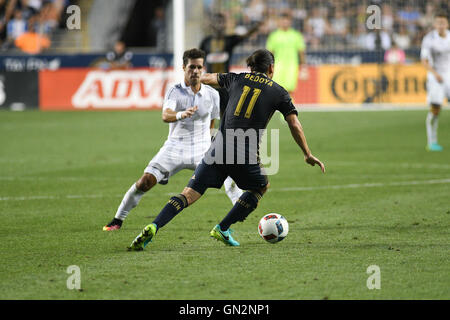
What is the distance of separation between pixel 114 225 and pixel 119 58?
59.9 ft

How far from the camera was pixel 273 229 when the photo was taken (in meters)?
7.36

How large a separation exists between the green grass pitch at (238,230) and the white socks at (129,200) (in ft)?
0.59

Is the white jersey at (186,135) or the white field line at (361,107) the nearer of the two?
the white jersey at (186,135)

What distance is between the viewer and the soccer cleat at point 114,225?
8.25m

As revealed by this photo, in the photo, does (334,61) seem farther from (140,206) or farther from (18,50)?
(140,206)

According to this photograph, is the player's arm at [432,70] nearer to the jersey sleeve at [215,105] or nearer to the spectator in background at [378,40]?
the jersey sleeve at [215,105]

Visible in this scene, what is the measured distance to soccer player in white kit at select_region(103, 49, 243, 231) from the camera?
26.6 feet

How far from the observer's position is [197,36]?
2700 centimetres

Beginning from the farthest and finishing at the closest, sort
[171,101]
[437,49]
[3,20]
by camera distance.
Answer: [3,20] < [437,49] < [171,101]

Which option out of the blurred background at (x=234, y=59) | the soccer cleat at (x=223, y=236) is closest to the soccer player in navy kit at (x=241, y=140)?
the soccer cleat at (x=223, y=236)

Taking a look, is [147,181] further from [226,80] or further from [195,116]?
[226,80]

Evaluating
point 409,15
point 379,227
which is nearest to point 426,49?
point 379,227
